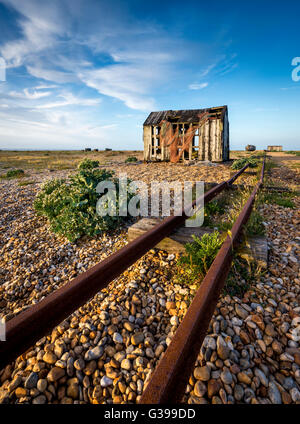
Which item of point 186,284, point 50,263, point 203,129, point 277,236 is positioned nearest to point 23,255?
point 50,263

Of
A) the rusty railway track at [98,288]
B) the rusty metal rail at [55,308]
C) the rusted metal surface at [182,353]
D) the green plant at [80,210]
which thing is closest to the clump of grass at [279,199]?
the green plant at [80,210]

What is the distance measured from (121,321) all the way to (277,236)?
3.25m

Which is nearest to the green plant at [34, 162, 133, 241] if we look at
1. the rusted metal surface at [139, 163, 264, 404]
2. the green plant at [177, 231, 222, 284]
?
the green plant at [177, 231, 222, 284]

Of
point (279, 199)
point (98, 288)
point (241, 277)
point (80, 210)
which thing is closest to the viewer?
point (98, 288)

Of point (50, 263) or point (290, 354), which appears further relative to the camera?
point (50, 263)

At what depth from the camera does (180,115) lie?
17359 mm

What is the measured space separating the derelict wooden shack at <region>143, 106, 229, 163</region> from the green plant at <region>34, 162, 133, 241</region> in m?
13.1

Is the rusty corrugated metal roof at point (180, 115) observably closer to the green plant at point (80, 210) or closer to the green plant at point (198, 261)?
the green plant at point (80, 210)

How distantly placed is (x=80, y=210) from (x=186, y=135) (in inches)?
569

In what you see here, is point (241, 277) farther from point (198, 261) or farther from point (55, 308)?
point (55, 308)

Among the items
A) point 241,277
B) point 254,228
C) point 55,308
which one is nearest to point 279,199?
point 254,228

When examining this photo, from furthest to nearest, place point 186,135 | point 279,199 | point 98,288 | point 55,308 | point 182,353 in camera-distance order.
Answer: point 186,135 < point 279,199 < point 98,288 < point 55,308 < point 182,353
